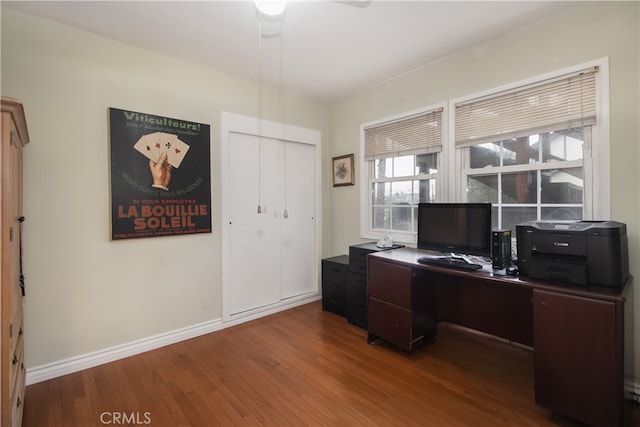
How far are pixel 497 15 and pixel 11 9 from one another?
11.3 ft

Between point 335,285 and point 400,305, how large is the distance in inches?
42.0

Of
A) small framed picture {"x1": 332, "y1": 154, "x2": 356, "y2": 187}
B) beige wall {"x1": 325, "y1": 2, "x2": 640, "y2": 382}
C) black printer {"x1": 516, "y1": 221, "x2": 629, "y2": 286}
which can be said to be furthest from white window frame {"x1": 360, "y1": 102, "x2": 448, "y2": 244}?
black printer {"x1": 516, "y1": 221, "x2": 629, "y2": 286}

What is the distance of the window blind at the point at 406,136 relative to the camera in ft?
9.70

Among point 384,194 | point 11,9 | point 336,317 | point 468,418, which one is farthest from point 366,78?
point 468,418

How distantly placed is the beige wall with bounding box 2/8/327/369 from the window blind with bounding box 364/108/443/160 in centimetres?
189

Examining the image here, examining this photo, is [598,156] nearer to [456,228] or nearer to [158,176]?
[456,228]

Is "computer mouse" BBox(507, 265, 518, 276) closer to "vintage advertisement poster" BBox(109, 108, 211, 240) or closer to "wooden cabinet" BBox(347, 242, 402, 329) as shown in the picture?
"wooden cabinet" BBox(347, 242, 402, 329)

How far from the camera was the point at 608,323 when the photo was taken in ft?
5.00

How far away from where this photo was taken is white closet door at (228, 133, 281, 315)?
3.20 meters

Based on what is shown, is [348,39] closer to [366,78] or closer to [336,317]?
[366,78]

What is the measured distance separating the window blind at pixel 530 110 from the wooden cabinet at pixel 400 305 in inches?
52.2

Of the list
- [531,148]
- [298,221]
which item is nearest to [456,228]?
[531,148]

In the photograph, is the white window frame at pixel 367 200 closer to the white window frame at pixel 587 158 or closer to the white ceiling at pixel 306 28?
the white window frame at pixel 587 158

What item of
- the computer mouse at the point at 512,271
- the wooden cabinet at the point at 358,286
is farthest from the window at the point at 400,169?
the computer mouse at the point at 512,271
